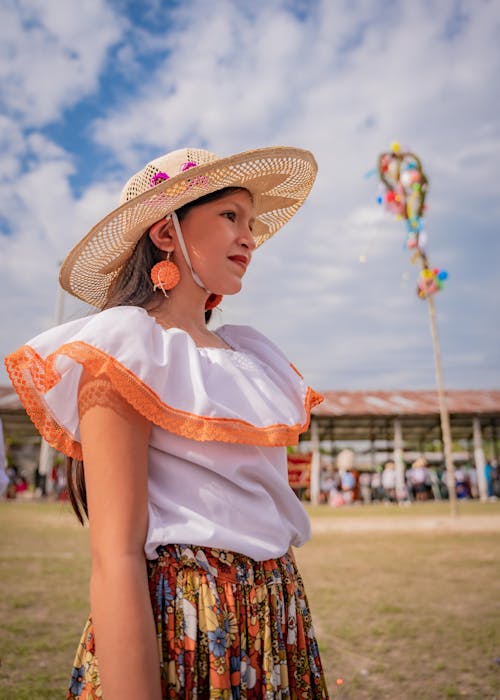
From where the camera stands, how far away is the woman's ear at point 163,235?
52.6 inches

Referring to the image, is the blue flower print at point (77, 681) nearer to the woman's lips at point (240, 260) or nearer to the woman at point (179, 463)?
the woman at point (179, 463)

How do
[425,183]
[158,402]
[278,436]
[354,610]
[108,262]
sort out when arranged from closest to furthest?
[158,402] < [278,436] < [108,262] < [354,610] < [425,183]

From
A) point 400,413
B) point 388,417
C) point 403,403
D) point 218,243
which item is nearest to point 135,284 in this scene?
point 218,243

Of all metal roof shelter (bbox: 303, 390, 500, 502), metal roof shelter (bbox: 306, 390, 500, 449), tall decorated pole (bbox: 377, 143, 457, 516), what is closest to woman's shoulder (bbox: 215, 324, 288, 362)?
tall decorated pole (bbox: 377, 143, 457, 516)

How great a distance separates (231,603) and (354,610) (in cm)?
371

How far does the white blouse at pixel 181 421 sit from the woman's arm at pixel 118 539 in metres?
0.04

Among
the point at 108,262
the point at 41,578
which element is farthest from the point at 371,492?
the point at 108,262

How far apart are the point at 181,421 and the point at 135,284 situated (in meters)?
0.45

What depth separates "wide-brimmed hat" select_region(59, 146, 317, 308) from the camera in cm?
128

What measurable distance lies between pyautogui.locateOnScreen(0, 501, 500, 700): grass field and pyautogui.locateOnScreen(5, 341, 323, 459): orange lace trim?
578mm

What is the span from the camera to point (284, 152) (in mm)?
1391

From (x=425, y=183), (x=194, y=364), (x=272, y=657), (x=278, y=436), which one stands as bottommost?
(x=272, y=657)

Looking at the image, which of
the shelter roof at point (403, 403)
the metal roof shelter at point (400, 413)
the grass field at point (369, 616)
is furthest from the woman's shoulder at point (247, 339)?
the metal roof shelter at point (400, 413)

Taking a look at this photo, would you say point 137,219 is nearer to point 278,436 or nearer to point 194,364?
point 194,364
